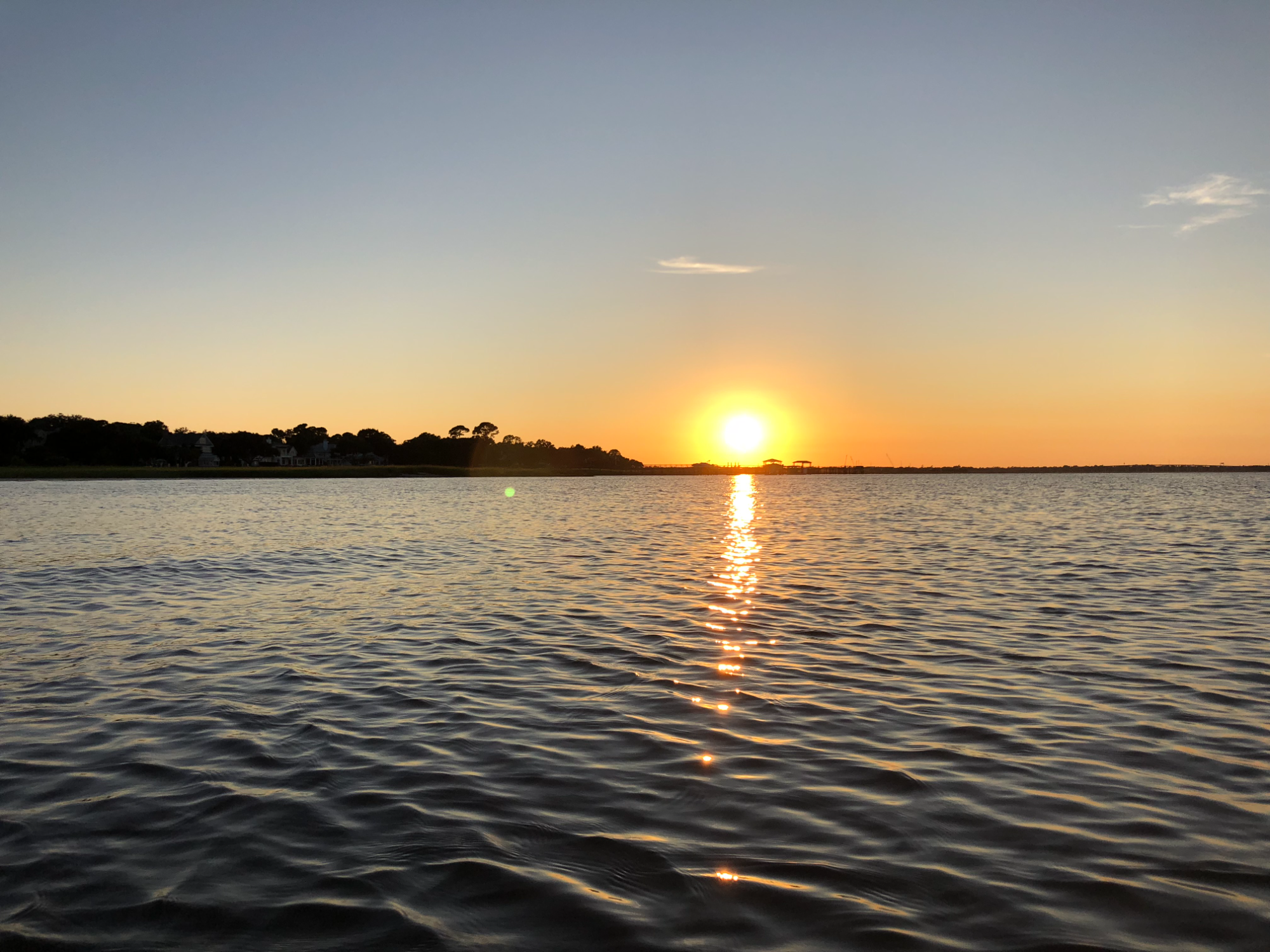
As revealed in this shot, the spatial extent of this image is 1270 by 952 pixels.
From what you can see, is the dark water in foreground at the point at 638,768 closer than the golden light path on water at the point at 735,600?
Yes

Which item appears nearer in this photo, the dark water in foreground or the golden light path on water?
the dark water in foreground

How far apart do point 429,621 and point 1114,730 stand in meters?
14.3

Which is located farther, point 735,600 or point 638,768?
point 735,600

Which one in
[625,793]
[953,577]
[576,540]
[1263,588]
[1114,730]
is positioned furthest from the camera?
[576,540]

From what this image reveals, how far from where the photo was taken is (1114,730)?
10750 mm

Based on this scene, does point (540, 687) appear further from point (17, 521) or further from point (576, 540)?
point (17, 521)

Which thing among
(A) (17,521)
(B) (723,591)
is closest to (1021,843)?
(B) (723,591)

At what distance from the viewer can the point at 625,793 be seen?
28.7 ft

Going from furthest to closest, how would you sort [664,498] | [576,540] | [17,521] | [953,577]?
[664,498]
[17,521]
[576,540]
[953,577]

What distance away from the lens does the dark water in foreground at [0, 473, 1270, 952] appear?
20.5ft

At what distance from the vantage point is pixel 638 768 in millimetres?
9570

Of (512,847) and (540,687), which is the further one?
(540,687)

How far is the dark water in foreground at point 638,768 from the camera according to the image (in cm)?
625

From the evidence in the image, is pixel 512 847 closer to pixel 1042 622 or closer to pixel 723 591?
pixel 1042 622
